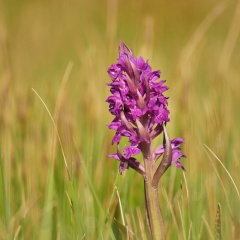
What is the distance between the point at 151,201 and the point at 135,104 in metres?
0.16

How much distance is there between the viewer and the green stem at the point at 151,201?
4.08 ft

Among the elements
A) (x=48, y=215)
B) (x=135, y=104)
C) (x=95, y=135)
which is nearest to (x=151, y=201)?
(x=135, y=104)

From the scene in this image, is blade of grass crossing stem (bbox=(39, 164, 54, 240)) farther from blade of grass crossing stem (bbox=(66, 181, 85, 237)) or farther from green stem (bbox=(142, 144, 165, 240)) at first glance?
green stem (bbox=(142, 144, 165, 240))

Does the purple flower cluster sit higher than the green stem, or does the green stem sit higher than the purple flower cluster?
the purple flower cluster

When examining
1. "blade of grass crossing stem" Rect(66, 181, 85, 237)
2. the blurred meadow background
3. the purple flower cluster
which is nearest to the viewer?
the purple flower cluster

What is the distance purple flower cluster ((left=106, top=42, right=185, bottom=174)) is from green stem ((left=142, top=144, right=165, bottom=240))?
0.02 metres

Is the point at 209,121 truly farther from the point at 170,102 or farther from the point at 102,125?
the point at 170,102

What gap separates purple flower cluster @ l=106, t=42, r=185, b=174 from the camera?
123 cm

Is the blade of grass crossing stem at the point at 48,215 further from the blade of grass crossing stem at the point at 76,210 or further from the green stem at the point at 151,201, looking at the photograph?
the green stem at the point at 151,201

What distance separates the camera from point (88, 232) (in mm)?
1460

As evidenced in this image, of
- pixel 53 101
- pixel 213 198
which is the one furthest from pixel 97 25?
pixel 213 198

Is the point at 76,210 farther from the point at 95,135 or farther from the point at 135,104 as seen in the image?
the point at 95,135

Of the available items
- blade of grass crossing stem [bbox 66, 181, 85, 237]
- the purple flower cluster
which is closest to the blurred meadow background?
blade of grass crossing stem [bbox 66, 181, 85, 237]

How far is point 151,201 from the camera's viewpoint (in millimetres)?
1242
